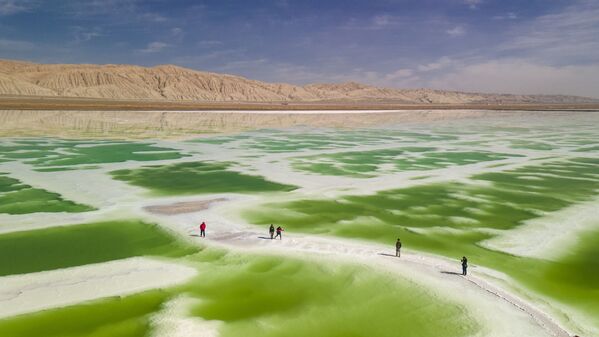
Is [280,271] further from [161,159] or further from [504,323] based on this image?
[161,159]

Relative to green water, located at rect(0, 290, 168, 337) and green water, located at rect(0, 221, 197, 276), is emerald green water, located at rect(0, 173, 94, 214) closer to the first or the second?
green water, located at rect(0, 221, 197, 276)

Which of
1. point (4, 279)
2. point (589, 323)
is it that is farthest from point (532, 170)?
point (4, 279)

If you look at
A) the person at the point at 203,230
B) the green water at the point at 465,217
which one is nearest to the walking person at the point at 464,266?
the green water at the point at 465,217

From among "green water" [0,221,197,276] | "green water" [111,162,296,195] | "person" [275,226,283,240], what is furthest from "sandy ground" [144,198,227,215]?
"person" [275,226,283,240]

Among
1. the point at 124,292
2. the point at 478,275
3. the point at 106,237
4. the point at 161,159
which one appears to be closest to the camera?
the point at 124,292

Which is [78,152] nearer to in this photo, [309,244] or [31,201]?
[31,201]

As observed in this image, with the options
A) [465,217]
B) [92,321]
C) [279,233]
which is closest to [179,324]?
[92,321]

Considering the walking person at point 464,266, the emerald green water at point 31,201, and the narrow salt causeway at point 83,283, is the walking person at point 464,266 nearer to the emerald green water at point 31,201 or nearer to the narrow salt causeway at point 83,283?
the narrow salt causeway at point 83,283
